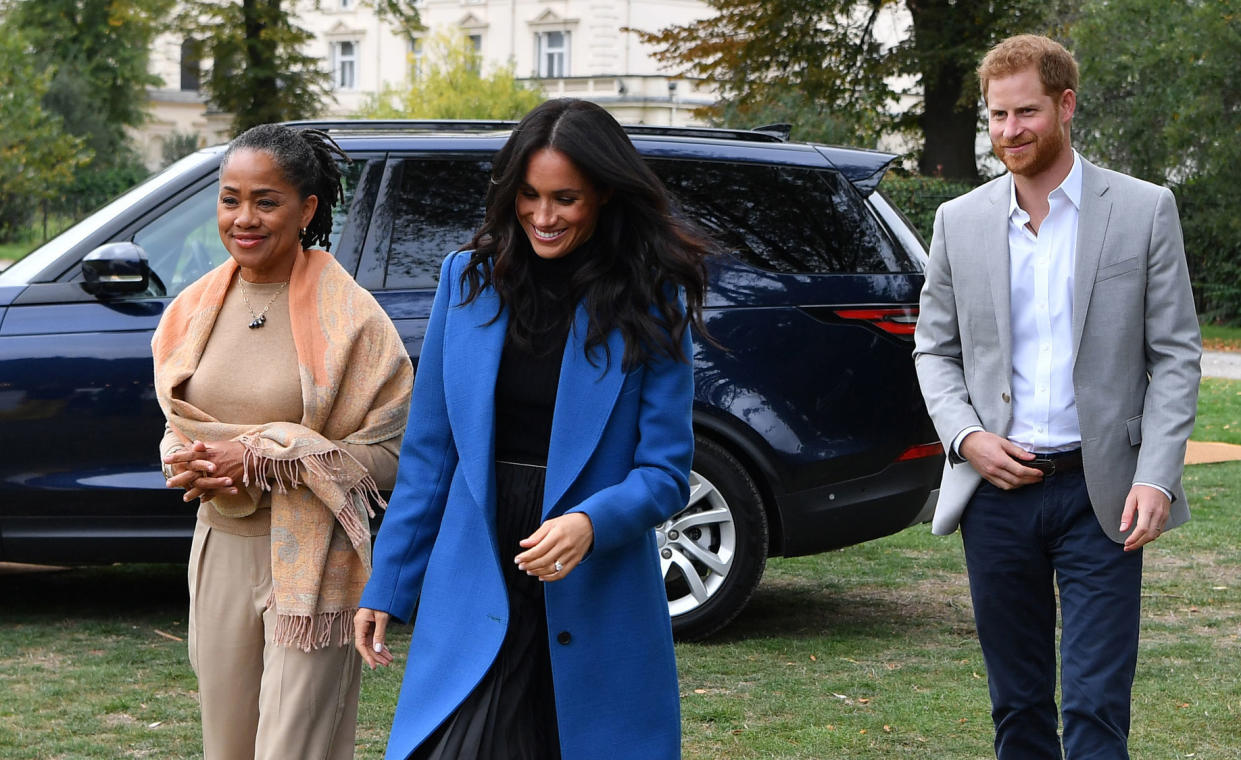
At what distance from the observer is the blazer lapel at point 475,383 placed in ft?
9.77

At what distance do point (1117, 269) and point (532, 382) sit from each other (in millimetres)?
1607

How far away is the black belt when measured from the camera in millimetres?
3873

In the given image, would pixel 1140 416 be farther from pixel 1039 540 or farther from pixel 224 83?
pixel 224 83

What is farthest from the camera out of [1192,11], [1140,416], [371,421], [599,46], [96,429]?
[599,46]

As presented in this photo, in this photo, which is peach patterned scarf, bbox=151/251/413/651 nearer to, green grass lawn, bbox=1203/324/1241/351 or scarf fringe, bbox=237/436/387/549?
scarf fringe, bbox=237/436/387/549

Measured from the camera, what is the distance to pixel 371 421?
3531 mm

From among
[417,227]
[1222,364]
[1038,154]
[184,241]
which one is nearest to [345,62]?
[1222,364]

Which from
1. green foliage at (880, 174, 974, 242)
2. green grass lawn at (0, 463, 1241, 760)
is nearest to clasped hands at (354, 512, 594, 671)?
green grass lawn at (0, 463, 1241, 760)

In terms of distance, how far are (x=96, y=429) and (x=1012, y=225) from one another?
3.66m

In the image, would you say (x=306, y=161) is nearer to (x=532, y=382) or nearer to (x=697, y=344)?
(x=532, y=382)

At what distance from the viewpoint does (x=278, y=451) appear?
3.36m

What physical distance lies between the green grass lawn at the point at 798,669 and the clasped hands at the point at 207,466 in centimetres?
190

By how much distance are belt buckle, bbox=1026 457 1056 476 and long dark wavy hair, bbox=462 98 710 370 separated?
3.93 ft

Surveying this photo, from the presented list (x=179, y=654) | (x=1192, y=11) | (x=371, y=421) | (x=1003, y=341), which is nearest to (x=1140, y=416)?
(x=1003, y=341)
